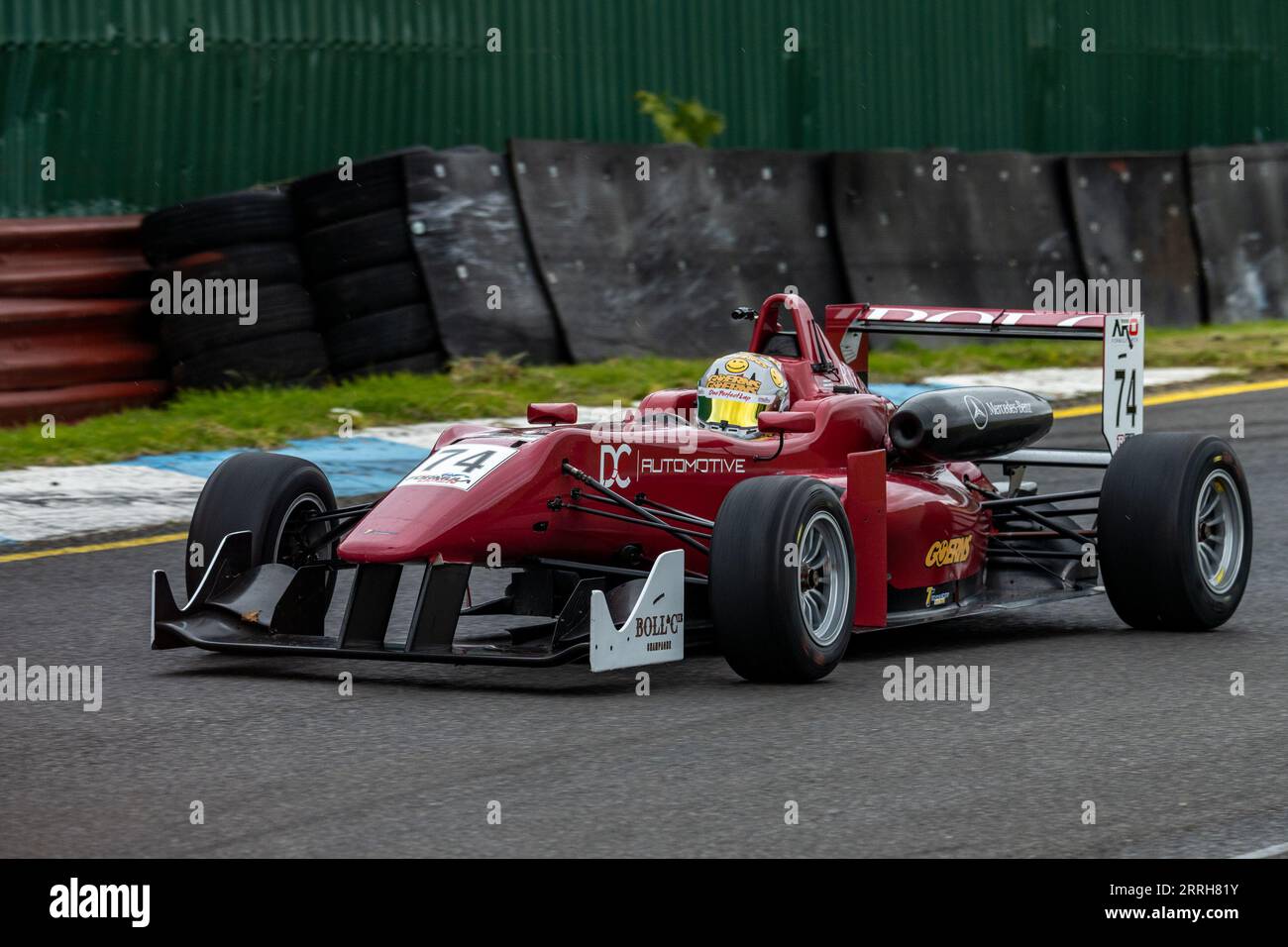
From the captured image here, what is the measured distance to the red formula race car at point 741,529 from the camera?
679 cm

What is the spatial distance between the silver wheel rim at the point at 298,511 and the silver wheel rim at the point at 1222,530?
129 inches

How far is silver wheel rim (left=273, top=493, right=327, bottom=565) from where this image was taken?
7609 mm

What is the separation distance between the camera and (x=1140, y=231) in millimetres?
17125

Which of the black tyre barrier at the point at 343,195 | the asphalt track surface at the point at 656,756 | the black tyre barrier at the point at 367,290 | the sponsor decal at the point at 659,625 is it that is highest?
the black tyre barrier at the point at 343,195

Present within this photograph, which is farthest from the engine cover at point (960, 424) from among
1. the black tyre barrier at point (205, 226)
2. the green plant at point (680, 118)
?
the green plant at point (680, 118)

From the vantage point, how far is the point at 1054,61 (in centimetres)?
2005

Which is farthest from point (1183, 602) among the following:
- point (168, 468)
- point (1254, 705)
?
point (168, 468)

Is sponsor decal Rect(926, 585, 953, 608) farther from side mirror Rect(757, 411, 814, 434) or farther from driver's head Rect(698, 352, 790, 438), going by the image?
driver's head Rect(698, 352, 790, 438)

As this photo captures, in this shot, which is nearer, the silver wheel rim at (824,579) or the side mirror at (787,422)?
the silver wheel rim at (824,579)

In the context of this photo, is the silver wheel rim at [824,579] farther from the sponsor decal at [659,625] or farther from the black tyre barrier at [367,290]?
the black tyre barrier at [367,290]

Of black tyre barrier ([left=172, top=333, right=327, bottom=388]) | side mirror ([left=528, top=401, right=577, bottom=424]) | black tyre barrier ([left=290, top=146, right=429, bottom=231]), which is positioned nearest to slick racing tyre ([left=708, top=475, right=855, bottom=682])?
side mirror ([left=528, top=401, right=577, bottom=424])

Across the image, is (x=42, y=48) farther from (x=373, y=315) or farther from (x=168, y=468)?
(x=168, y=468)

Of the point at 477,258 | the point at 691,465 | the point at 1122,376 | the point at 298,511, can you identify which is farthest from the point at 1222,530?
the point at 477,258

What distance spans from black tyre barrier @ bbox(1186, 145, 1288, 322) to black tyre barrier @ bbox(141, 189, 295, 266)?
8019mm
